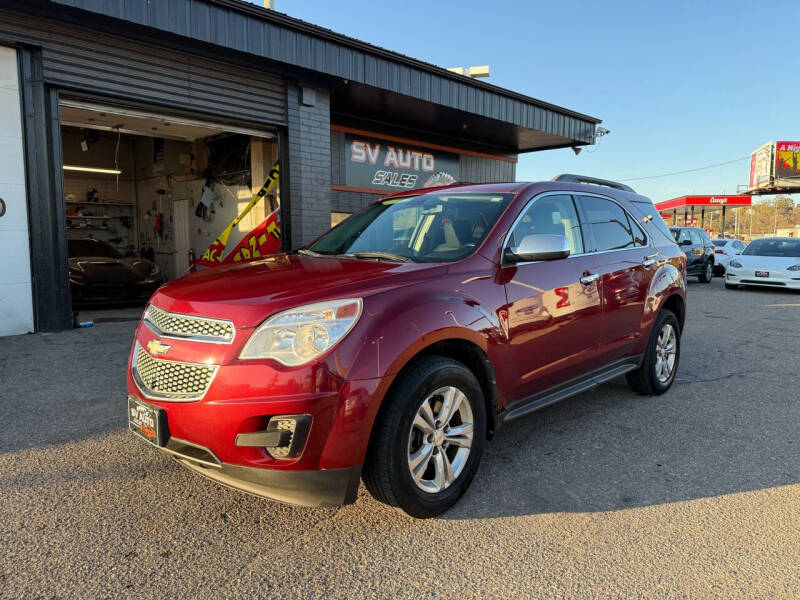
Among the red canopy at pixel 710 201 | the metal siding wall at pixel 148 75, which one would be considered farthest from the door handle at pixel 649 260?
the red canopy at pixel 710 201

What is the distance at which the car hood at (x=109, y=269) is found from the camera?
31.8ft

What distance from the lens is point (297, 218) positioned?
980cm

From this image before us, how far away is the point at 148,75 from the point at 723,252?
1883 cm

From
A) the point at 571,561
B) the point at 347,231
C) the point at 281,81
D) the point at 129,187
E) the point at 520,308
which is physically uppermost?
the point at 281,81

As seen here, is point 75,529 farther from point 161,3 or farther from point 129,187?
point 129,187

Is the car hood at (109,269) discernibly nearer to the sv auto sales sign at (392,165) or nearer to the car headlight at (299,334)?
the sv auto sales sign at (392,165)

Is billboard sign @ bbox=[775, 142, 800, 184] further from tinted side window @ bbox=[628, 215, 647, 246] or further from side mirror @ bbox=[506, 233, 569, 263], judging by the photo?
side mirror @ bbox=[506, 233, 569, 263]

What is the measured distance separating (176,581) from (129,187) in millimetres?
16098

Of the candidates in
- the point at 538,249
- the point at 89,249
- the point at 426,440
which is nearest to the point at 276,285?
the point at 426,440

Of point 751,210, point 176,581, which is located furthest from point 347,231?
point 751,210

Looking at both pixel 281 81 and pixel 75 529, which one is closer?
pixel 75 529

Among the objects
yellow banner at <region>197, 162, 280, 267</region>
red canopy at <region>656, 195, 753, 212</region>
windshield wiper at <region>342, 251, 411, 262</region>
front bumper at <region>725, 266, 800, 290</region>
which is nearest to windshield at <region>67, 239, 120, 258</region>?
yellow banner at <region>197, 162, 280, 267</region>

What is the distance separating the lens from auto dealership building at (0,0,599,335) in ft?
22.5

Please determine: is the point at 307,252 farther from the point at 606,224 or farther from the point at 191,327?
the point at 606,224
